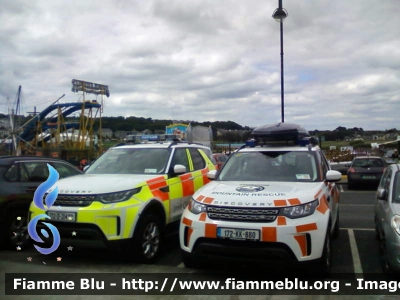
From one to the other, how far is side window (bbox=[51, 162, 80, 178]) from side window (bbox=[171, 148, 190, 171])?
2103 millimetres

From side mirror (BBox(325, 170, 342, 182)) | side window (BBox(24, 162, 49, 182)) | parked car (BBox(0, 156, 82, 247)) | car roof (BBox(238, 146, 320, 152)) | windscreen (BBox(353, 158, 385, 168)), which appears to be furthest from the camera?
windscreen (BBox(353, 158, 385, 168))

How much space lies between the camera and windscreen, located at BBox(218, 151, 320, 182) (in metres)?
6.10

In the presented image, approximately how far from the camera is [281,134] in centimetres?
690

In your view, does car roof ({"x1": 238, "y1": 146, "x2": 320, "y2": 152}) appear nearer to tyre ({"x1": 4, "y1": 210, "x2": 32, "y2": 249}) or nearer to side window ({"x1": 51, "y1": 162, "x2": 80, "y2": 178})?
side window ({"x1": 51, "y1": 162, "x2": 80, "y2": 178})

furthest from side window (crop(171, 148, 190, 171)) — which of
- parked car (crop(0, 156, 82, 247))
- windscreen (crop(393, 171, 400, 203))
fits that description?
windscreen (crop(393, 171, 400, 203))

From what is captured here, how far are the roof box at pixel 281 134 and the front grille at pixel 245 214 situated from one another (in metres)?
2.43

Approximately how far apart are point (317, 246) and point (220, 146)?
32178mm

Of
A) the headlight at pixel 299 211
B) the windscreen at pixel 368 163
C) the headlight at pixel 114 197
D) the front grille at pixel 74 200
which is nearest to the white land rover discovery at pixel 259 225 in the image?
the headlight at pixel 299 211

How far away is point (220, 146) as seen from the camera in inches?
1451

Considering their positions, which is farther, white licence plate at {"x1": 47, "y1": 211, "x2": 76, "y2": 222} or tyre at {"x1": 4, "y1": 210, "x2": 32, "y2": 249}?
tyre at {"x1": 4, "y1": 210, "x2": 32, "y2": 249}

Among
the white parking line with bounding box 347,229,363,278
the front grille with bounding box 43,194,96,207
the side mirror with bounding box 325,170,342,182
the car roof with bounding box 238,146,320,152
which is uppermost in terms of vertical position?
the car roof with bounding box 238,146,320,152

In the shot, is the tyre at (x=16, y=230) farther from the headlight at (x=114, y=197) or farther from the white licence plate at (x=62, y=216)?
the headlight at (x=114, y=197)

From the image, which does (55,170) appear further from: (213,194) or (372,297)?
(372,297)

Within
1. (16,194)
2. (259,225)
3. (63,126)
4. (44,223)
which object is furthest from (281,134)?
(63,126)
